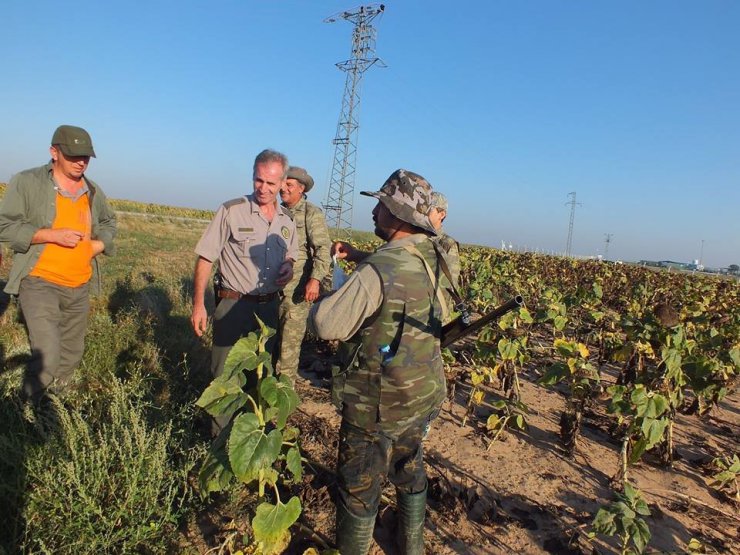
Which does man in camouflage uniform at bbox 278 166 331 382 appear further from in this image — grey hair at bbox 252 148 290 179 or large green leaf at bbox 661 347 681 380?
large green leaf at bbox 661 347 681 380

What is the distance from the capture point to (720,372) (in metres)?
4.45

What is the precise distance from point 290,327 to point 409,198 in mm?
2310

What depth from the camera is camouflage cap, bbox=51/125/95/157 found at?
301cm

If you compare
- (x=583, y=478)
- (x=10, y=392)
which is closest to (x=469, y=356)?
(x=583, y=478)

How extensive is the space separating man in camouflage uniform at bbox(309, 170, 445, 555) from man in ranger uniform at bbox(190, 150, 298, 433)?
1189mm

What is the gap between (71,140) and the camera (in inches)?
119

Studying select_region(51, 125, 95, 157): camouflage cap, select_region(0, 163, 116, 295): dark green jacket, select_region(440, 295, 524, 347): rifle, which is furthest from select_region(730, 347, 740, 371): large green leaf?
select_region(0, 163, 116, 295): dark green jacket

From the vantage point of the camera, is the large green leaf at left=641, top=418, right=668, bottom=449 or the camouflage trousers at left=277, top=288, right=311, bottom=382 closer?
the large green leaf at left=641, top=418, right=668, bottom=449

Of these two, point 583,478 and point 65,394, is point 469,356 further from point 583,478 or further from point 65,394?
point 65,394

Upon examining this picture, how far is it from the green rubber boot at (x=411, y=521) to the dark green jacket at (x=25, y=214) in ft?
8.42

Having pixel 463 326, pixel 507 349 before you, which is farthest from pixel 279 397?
pixel 507 349

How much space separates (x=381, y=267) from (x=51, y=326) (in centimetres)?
239

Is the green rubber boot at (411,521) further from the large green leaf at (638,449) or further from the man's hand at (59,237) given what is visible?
the man's hand at (59,237)

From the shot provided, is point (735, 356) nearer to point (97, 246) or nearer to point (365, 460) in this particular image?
point (365, 460)
